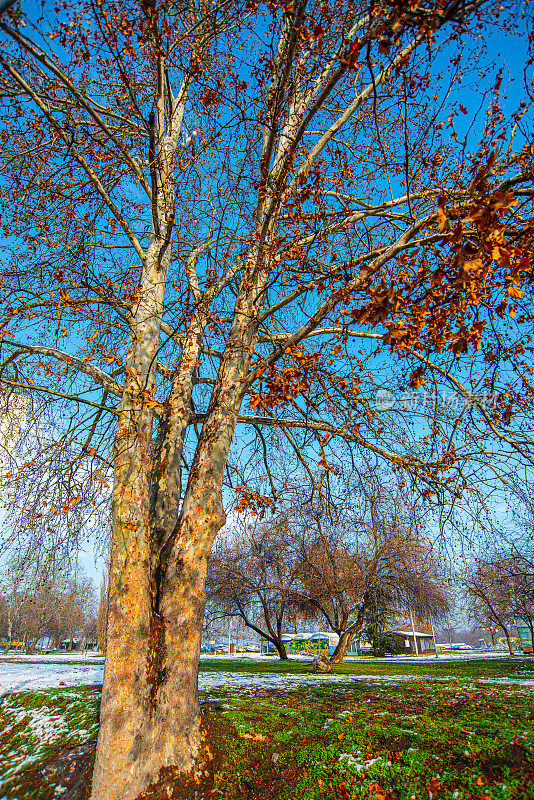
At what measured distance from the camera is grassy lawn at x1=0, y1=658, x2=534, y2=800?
3674mm

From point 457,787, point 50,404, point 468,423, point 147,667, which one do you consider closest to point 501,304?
point 468,423

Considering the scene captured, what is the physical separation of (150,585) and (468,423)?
3.97 meters

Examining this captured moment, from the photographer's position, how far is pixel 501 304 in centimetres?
350

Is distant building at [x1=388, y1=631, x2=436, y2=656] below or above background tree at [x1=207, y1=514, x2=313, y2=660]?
below

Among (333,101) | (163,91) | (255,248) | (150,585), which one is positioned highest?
(333,101)

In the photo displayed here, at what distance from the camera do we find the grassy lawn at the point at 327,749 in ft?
12.1

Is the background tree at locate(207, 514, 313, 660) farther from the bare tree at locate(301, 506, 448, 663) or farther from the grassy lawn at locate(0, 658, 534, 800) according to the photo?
the grassy lawn at locate(0, 658, 534, 800)

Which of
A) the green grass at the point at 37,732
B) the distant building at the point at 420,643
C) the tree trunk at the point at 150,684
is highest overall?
the tree trunk at the point at 150,684

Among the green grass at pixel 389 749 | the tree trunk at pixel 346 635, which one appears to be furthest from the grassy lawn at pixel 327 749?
the tree trunk at pixel 346 635

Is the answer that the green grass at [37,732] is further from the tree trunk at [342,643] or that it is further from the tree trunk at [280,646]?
the tree trunk at [280,646]

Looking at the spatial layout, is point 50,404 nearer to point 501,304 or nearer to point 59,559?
point 59,559

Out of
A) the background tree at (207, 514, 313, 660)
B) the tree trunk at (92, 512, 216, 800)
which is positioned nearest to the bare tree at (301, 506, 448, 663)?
the background tree at (207, 514, 313, 660)

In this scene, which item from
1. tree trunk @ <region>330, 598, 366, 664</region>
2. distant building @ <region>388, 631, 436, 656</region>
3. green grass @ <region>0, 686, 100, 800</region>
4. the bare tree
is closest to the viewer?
green grass @ <region>0, 686, 100, 800</region>

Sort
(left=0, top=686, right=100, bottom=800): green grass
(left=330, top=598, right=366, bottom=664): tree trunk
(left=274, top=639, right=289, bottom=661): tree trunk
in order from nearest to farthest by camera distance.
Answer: (left=0, top=686, right=100, bottom=800): green grass, (left=330, top=598, right=366, bottom=664): tree trunk, (left=274, top=639, right=289, bottom=661): tree trunk
